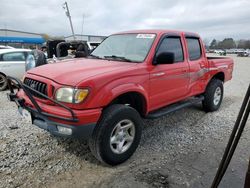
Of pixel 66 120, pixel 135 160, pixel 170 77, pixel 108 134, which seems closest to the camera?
pixel 66 120

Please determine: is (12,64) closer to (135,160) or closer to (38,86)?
(38,86)

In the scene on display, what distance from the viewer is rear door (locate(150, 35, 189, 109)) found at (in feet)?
12.3

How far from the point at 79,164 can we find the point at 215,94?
12.9 ft

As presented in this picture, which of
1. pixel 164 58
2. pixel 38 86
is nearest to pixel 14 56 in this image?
pixel 38 86

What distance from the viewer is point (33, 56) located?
5102 millimetres

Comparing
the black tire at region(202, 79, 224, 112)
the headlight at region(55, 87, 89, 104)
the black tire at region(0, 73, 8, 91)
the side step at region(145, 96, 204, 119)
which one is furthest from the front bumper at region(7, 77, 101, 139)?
the black tire at region(0, 73, 8, 91)

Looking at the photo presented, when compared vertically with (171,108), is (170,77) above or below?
above

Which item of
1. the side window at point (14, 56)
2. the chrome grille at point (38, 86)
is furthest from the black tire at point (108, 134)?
the side window at point (14, 56)

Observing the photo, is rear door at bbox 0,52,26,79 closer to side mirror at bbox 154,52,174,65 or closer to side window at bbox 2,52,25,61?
side window at bbox 2,52,25,61

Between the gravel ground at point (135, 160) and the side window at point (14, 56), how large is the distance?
14.5 ft

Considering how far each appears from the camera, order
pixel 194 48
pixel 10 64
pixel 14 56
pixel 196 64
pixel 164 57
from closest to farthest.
→ pixel 164 57
pixel 196 64
pixel 194 48
pixel 10 64
pixel 14 56

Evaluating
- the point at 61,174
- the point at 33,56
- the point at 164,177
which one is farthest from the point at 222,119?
the point at 33,56

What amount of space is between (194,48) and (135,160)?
2.87 meters

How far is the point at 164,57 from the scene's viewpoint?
3668 mm
